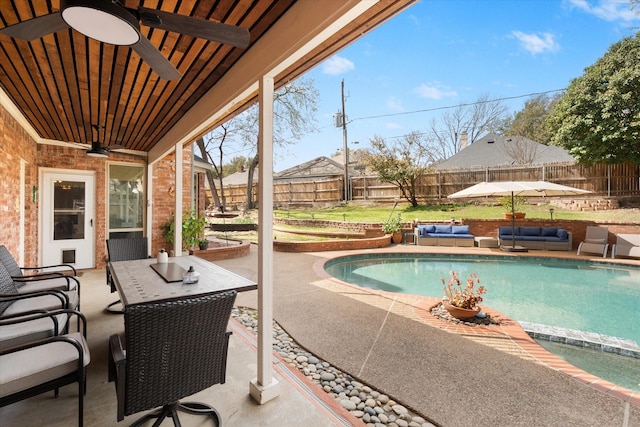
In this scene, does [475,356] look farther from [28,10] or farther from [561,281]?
[561,281]

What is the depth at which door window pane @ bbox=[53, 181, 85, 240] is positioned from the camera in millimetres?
6129

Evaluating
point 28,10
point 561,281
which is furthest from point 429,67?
point 28,10

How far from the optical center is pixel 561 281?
651 cm

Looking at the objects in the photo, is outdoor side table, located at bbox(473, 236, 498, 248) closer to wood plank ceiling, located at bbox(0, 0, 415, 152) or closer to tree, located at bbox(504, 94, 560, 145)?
wood plank ceiling, located at bbox(0, 0, 415, 152)

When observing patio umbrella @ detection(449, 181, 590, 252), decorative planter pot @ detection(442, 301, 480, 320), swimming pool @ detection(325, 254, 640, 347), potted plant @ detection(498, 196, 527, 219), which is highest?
patio umbrella @ detection(449, 181, 590, 252)

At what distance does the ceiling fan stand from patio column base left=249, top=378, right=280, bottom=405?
90.6 inches

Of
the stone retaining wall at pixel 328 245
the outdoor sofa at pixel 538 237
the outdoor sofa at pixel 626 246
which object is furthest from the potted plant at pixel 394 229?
the outdoor sofa at pixel 626 246

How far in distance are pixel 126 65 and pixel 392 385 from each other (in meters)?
3.60

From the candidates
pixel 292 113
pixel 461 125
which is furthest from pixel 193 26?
pixel 461 125

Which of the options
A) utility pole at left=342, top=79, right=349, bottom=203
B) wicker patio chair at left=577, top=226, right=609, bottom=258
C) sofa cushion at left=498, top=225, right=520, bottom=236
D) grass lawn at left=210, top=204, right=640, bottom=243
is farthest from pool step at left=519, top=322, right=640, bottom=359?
utility pole at left=342, top=79, right=349, bottom=203

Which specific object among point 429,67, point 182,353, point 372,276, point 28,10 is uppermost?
point 429,67

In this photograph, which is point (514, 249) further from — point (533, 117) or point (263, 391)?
point (533, 117)

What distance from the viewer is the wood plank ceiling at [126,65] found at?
200 centimetres

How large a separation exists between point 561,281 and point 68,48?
870 centimetres
